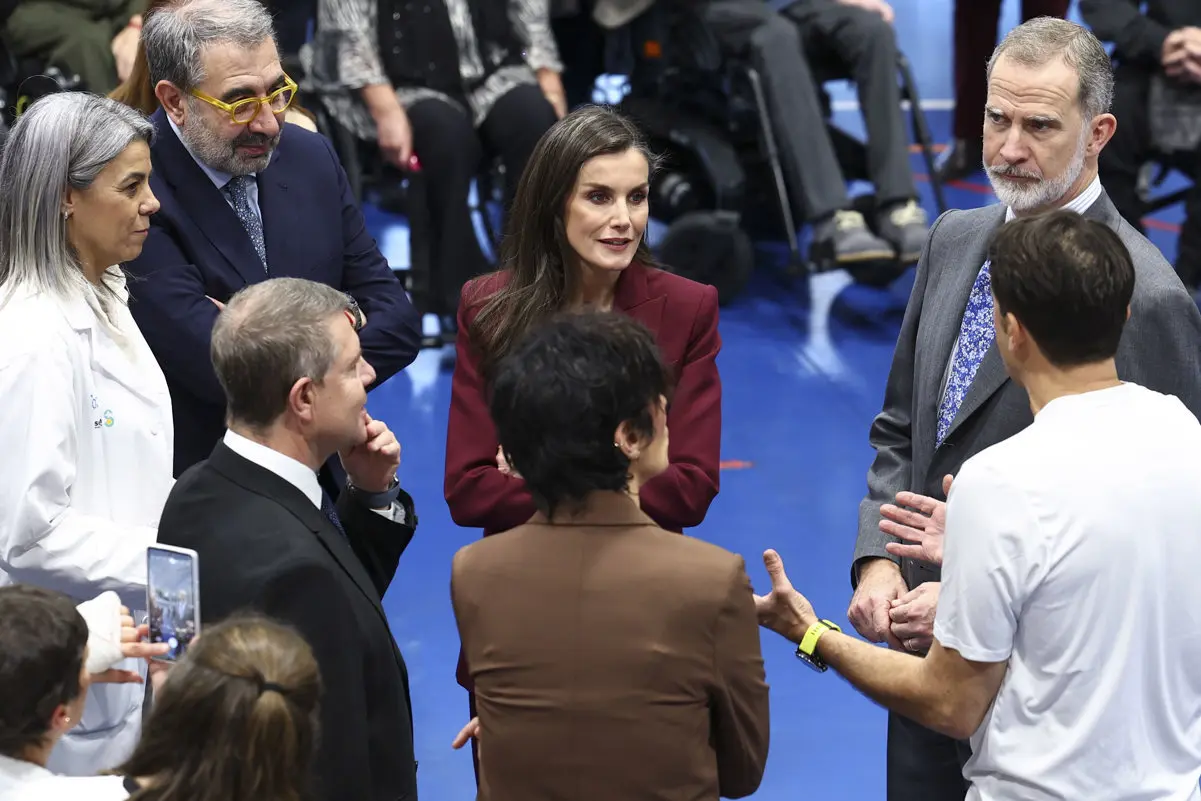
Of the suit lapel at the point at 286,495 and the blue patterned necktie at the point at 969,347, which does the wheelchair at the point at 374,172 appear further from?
the suit lapel at the point at 286,495

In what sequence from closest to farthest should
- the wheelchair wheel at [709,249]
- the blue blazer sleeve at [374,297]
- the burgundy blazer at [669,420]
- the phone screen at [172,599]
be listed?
the phone screen at [172,599]
the burgundy blazer at [669,420]
the blue blazer sleeve at [374,297]
the wheelchair wheel at [709,249]

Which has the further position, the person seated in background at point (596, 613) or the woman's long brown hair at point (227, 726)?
the person seated in background at point (596, 613)

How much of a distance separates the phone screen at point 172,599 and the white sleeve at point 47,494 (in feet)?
1.29

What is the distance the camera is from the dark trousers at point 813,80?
6.19m

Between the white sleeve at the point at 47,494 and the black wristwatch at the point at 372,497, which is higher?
the white sleeve at the point at 47,494

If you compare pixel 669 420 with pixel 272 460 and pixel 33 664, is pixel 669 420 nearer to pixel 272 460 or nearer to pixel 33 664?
pixel 272 460

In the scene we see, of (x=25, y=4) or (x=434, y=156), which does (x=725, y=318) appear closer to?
(x=434, y=156)

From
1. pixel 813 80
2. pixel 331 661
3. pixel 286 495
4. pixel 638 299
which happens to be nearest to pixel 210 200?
pixel 638 299

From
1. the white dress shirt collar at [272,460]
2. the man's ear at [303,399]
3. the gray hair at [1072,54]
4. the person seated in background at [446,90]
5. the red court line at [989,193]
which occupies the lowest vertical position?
the red court line at [989,193]

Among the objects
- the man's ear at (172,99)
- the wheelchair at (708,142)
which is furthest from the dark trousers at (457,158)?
the man's ear at (172,99)

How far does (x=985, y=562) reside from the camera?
1877 mm

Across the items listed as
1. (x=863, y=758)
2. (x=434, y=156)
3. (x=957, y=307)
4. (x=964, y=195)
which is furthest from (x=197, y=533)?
(x=964, y=195)

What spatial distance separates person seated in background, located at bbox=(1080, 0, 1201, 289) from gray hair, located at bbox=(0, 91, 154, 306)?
4412 millimetres

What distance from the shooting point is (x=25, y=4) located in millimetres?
5957
